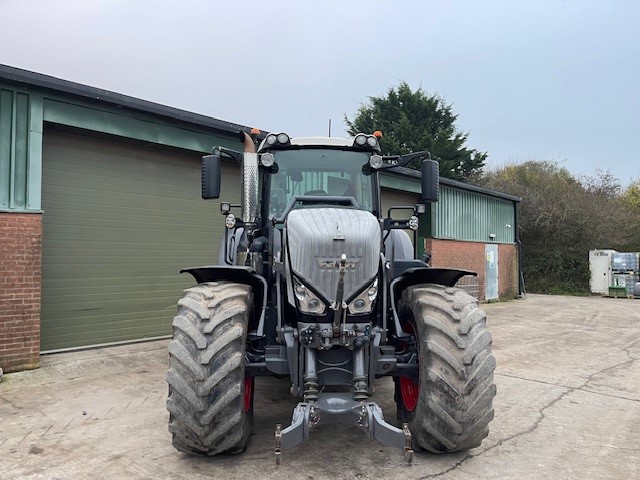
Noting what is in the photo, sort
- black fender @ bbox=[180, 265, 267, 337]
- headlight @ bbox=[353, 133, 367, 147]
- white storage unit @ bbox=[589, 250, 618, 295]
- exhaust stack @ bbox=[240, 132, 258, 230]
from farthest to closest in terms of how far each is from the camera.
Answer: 1. white storage unit @ bbox=[589, 250, 618, 295]
2. headlight @ bbox=[353, 133, 367, 147]
3. exhaust stack @ bbox=[240, 132, 258, 230]
4. black fender @ bbox=[180, 265, 267, 337]


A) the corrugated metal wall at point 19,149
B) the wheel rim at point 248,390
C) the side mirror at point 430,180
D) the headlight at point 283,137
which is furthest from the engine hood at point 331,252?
the corrugated metal wall at point 19,149

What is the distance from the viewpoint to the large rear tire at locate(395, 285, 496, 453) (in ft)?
11.8

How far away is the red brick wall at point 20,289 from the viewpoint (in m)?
6.85

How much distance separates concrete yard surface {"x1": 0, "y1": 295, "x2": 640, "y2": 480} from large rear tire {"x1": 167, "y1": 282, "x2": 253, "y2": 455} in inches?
11.5

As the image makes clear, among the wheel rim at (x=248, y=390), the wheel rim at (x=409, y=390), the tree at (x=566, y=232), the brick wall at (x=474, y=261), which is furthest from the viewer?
the tree at (x=566, y=232)

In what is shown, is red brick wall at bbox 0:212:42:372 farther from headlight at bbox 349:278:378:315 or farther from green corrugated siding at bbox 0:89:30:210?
headlight at bbox 349:278:378:315

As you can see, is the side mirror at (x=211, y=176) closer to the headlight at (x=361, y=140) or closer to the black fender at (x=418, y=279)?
the headlight at (x=361, y=140)

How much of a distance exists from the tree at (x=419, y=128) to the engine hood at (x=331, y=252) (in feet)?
85.4

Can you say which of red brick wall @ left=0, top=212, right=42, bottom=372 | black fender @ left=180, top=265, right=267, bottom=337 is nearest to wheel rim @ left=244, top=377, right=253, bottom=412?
black fender @ left=180, top=265, right=267, bottom=337

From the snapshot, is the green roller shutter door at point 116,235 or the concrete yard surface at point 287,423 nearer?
the concrete yard surface at point 287,423

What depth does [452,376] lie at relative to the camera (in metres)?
3.60

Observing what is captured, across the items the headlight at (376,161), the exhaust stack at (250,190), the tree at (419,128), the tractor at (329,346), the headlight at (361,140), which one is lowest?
the tractor at (329,346)

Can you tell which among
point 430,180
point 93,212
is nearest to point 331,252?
point 430,180

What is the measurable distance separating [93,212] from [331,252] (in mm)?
6135
